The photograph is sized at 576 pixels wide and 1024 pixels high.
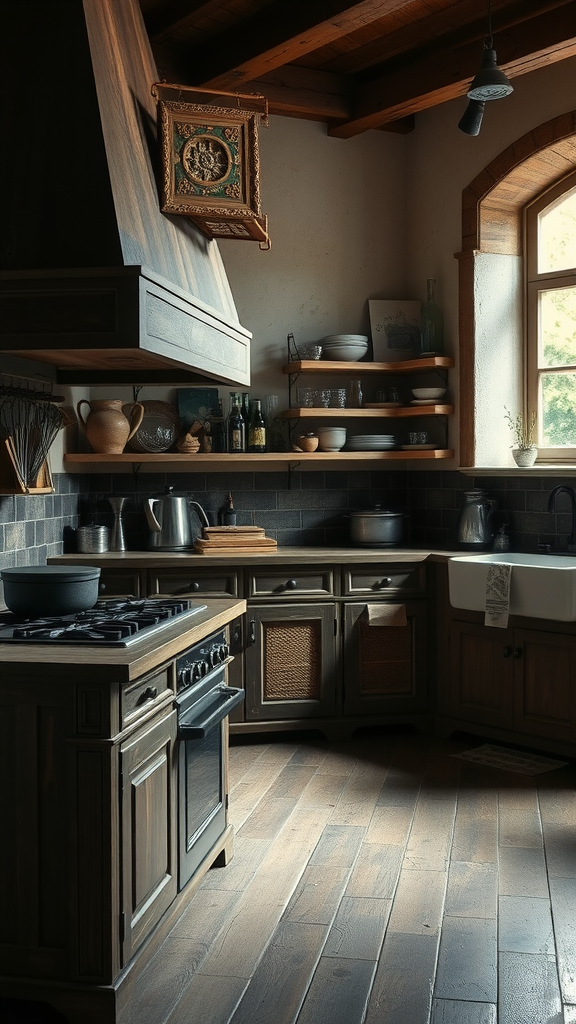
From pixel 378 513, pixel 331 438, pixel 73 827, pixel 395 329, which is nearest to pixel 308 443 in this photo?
pixel 331 438

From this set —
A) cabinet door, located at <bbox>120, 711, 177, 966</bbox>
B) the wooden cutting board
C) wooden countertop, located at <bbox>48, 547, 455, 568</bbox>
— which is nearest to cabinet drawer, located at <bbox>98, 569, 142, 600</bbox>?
wooden countertop, located at <bbox>48, 547, 455, 568</bbox>

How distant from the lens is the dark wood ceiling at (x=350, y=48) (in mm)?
4465

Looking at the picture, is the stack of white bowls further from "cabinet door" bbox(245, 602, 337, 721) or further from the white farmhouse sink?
"cabinet door" bbox(245, 602, 337, 721)

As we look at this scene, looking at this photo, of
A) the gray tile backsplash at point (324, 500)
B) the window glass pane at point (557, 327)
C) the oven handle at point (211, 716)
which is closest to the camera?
the oven handle at point (211, 716)

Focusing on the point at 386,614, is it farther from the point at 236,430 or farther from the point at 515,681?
the point at 236,430

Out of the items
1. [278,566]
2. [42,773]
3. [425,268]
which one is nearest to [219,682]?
[42,773]

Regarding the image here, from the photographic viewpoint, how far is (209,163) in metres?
3.40

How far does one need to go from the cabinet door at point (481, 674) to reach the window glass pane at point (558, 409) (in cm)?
118

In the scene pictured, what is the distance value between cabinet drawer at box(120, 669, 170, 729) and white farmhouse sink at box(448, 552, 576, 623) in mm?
2184

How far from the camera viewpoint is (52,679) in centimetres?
243

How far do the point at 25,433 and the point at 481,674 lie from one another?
2449mm

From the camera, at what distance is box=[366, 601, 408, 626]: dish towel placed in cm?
493

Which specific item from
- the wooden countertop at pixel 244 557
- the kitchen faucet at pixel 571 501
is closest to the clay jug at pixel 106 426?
the wooden countertop at pixel 244 557

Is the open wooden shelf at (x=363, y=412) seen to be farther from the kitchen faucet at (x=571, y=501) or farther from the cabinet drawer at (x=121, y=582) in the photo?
the cabinet drawer at (x=121, y=582)
